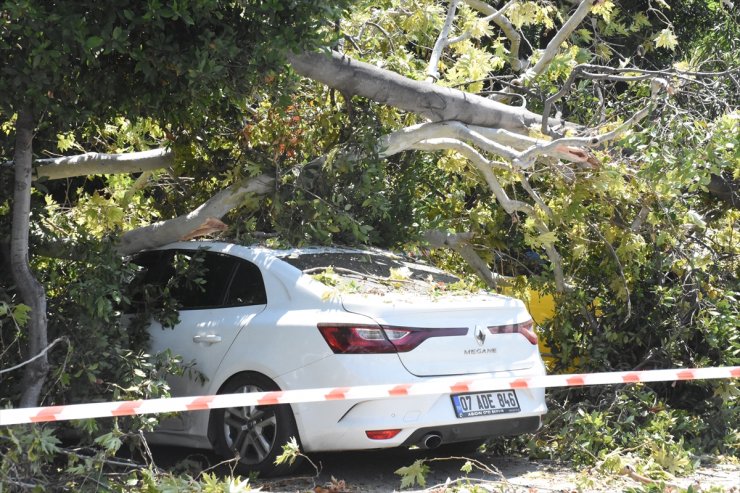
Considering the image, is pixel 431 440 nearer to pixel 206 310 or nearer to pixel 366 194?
pixel 206 310

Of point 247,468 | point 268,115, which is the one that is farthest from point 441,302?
point 268,115

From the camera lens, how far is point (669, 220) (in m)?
8.35

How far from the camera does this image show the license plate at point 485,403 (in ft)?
20.5

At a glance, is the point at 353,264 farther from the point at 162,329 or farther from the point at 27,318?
the point at 27,318

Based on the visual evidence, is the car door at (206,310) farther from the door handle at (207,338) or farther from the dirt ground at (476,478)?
the dirt ground at (476,478)

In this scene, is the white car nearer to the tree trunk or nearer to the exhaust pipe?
the exhaust pipe

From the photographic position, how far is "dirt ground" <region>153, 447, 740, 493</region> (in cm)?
627

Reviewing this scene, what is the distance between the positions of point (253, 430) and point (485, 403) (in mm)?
1475

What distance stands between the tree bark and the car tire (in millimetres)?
2371

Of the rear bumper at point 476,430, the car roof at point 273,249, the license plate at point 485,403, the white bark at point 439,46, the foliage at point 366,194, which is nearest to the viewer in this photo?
the foliage at point 366,194

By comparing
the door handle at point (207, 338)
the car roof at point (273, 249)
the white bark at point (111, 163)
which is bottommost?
the door handle at point (207, 338)

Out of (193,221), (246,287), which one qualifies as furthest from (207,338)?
(193,221)

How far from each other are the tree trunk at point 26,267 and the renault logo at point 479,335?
2640mm

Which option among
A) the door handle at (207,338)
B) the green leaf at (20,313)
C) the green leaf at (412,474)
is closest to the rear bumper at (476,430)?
the green leaf at (412,474)
